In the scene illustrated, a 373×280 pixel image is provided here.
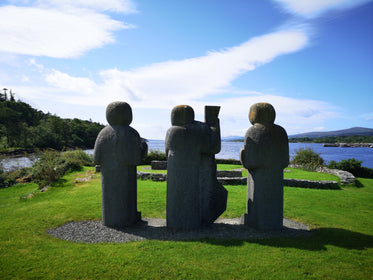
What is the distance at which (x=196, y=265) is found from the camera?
4.50 m

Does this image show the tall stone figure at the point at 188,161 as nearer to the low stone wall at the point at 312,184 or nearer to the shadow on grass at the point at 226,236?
the shadow on grass at the point at 226,236

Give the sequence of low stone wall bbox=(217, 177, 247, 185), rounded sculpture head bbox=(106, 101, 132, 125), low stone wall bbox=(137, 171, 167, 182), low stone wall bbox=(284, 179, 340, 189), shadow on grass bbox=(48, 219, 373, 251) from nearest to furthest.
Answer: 1. shadow on grass bbox=(48, 219, 373, 251)
2. rounded sculpture head bbox=(106, 101, 132, 125)
3. low stone wall bbox=(284, 179, 340, 189)
4. low stone wall bbox=(217, 177, 247, 185)
5. low stone wall bbox=(137, 171, 167, 182)

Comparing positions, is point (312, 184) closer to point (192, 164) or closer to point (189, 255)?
point (192, 164)

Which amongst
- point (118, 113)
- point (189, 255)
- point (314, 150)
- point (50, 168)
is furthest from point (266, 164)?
point (314, 150)

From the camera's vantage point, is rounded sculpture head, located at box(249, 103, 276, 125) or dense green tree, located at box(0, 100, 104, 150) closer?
rounded sculpture head, located at box(249, 103, 276, 125)

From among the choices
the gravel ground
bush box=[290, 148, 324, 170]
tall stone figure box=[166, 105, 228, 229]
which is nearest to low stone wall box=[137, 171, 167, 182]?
the gravel ground

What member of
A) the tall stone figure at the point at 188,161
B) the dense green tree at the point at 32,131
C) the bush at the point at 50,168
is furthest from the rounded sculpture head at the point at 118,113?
the dense green tree at the point at 32,131

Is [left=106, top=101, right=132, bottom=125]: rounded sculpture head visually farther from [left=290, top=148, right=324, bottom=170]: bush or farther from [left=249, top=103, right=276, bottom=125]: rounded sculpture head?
[left=290, top=148, right=324, bottom=170]: bush

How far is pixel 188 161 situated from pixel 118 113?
8.00ft

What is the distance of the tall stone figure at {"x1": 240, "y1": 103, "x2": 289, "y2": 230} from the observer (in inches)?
247

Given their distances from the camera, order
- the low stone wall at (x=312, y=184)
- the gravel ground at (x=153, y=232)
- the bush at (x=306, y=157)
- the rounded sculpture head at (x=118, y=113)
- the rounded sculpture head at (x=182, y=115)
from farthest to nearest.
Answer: the bush at (x=306, y=157)
the low stone wall at (x=312, y=184)
the rounded sculpture head at (x=118, y=113)
the rounded sculpture head at (x=182, y=115)
the gravel ground at (x=153, y=232)

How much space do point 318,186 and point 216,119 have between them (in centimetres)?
959

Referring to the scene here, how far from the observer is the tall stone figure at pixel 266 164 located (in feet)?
20.6

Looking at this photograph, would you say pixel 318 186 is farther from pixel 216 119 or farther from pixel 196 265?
pixel 196 265
